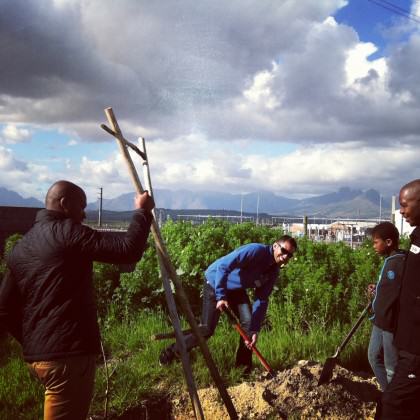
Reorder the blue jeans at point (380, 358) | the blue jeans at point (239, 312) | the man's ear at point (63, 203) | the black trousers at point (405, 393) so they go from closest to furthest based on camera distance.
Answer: the man's ear at point (63, 203) < the black trousers at point (405, 393) < the blue jeans at point (380, 358) < the blue jeans at point (239, 312)

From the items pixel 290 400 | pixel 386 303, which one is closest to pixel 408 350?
pixel 386 303

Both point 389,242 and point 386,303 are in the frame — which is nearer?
point 386,303

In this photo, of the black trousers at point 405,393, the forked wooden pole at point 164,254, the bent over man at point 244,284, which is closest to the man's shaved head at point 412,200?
the black trousers at point 405,393

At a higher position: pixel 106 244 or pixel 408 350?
pixel 106 244

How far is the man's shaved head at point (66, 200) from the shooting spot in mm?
2840

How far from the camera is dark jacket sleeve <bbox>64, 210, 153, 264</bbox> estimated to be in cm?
264

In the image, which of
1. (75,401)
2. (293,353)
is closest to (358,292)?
(293,353)

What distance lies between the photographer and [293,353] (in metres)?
5.59

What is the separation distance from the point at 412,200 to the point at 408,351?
90cm

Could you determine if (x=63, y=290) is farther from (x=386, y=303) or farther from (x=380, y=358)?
(x=380, y=358)

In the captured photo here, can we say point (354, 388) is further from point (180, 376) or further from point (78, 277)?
point (78, 277)

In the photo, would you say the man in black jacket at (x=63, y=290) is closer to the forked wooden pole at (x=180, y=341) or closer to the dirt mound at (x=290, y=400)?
the forked wooden pole at (x=180, y=341)

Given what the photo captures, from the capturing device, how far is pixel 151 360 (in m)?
5.30

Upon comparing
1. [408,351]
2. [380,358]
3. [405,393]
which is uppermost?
[408,351]
